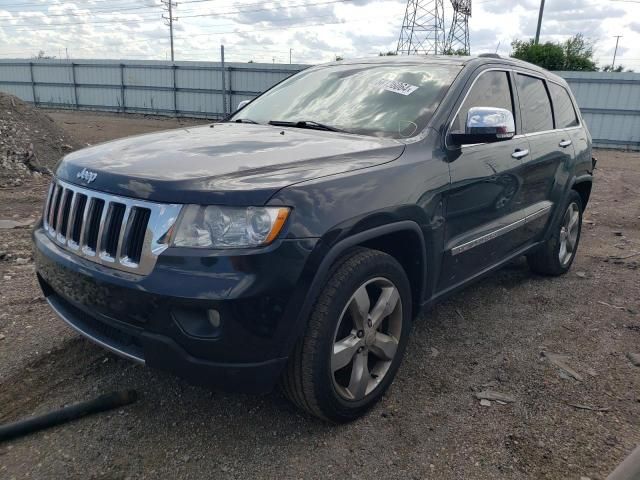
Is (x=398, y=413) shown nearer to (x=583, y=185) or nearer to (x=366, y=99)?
(x=366, y=99)

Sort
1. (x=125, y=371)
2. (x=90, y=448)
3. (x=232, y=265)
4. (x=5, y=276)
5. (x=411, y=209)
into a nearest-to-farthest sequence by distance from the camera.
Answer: (x=232, y=265), (x=90, y=448), (x=411, y=209), (x=125, y=371), (x=5, y=276)

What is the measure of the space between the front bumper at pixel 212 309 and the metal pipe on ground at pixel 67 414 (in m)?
0.54

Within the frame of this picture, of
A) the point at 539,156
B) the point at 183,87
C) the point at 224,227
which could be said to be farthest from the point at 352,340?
the point at 183,87

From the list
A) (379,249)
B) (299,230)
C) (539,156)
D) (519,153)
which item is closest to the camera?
(299,230)

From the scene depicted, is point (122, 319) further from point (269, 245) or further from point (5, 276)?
point (5, 276)

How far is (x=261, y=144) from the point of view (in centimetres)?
272

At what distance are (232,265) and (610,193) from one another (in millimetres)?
9676

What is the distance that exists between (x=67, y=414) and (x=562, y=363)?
286 cm

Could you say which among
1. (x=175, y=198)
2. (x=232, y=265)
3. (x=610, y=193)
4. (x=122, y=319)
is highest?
(x=175, y=198)

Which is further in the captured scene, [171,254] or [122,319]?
[122,319]

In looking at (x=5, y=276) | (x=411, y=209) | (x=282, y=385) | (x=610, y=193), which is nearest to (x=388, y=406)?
(x=282, y=385)

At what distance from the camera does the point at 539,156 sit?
3.96 meters

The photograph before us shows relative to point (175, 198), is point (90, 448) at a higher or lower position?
lower

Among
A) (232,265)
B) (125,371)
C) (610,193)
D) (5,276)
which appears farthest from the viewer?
(610,193)
